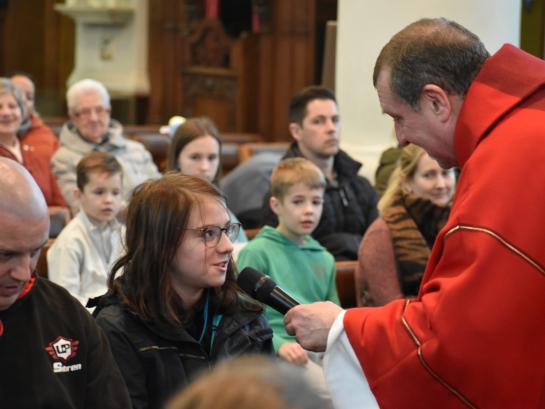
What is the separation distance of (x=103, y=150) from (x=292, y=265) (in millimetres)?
2480

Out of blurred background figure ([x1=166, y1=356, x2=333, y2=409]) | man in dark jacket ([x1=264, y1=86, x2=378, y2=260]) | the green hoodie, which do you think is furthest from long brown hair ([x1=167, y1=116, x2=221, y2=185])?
blurred background figure ([x1=166, y1=356, x2=333, y2=409])

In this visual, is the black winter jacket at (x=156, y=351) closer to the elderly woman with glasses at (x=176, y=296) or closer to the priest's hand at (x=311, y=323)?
the elderly woman with glasses at (x=176, y=296)

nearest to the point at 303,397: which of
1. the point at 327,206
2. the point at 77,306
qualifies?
the point at 77,306

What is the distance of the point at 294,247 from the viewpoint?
4.56 m

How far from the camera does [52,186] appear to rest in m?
6.67

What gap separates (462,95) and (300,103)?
A: 3.68 metres

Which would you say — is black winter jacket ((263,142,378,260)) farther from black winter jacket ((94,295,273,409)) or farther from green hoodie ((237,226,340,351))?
black winter jacket ((94,295,273,409))

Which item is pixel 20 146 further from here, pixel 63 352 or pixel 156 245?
pixel 63 352

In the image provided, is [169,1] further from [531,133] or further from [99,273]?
[531,133]

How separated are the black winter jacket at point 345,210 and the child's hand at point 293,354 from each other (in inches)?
64.0

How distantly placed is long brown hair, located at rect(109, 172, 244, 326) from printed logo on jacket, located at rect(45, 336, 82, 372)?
2.20 feet

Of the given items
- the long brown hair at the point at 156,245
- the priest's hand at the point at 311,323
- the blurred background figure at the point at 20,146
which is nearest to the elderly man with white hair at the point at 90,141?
the blurred background figure at the point at 20,146

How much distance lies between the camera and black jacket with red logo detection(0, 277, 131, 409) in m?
2.31

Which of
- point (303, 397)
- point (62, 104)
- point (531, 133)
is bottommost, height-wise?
point (62, 104)
